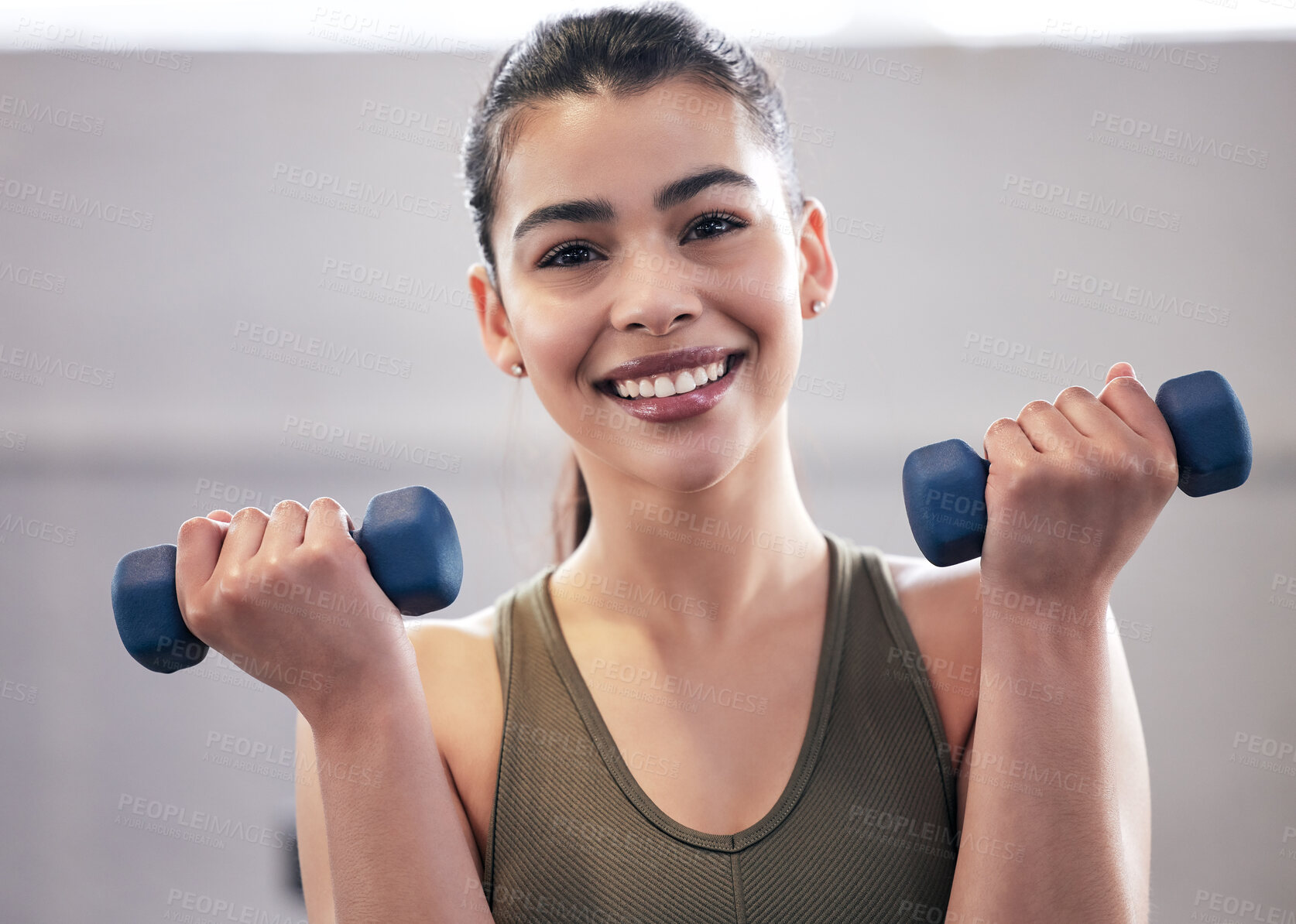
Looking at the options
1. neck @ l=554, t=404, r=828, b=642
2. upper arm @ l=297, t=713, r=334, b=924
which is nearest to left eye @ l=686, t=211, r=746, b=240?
neck @ l=554, t=404, r=828, b=642

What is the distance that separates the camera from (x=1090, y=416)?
0.88 meters

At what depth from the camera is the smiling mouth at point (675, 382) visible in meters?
1.07

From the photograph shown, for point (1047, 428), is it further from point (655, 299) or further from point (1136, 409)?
point (655, 299)

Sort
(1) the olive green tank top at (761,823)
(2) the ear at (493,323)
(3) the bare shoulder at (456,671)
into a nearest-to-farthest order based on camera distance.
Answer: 1. (1) the olive green tank top at (761,823)
2. (3) the bare shoulder at (456,671)
3. (2) the ear at (493,323)

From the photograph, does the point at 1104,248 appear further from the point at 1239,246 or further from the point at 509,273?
the point at 509,273

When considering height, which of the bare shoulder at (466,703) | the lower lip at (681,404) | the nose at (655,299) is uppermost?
the nose at (655,299)

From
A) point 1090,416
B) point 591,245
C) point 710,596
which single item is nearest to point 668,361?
point 591,245

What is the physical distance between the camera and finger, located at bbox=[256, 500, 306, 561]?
881mm

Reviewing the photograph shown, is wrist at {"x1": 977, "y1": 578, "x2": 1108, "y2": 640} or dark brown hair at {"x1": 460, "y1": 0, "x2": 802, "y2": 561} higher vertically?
dark brown hair at {"x1": 460, "y1": 0, "x2": 802, "y2": 561}

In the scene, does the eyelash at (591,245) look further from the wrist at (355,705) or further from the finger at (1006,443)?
the wrist at (355,705)

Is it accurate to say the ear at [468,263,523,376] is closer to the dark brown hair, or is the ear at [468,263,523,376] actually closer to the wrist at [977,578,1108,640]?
the dark brown hair

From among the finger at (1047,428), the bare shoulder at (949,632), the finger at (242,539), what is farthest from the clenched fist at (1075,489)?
the finger at (242,539)

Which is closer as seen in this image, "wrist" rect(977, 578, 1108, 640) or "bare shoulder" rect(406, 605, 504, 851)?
"wrist" rect(977, 578, 1108, 640)

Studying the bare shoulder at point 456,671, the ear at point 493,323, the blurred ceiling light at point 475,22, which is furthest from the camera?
the blurred ceiling light at point 475,22
